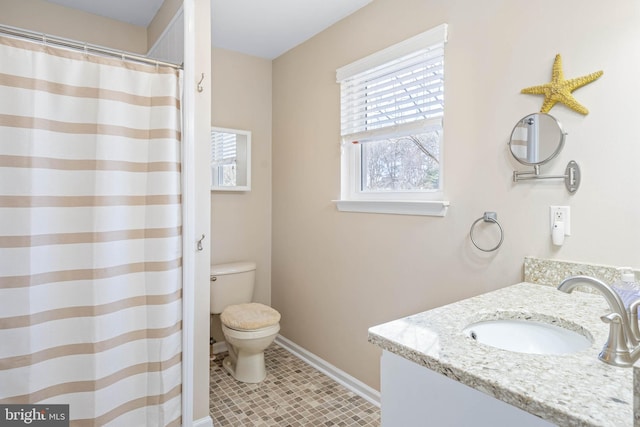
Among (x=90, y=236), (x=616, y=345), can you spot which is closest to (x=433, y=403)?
(x=616, y=345)

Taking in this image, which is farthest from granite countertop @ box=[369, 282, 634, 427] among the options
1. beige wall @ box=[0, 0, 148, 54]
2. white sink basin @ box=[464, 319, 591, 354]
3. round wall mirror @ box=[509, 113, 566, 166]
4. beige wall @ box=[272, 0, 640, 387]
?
beige wall @ box=[0, 0, 148, 54]

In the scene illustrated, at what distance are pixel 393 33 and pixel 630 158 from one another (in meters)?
1.35

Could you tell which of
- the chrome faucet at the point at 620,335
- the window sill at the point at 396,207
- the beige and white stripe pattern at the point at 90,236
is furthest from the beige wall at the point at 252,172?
the chrome faucet at the point at 620,335

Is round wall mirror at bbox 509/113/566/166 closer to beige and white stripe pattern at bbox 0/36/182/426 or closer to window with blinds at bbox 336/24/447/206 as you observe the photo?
window with blinds at bbox 336/24/447/206

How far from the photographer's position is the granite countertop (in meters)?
0.63

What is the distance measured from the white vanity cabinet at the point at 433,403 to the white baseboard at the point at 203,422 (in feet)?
4.30

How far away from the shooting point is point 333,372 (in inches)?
97.9

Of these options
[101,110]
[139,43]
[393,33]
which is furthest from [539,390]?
[139,43]

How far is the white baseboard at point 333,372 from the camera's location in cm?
221

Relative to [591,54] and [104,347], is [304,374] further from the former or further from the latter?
[591,54]

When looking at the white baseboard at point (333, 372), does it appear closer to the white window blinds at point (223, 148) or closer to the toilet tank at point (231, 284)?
the toilet tank at point (231, 284)

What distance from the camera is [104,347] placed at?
1.47m

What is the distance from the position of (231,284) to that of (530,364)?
2.25 metres

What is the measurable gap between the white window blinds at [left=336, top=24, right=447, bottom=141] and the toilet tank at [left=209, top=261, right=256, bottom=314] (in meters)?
1.29
